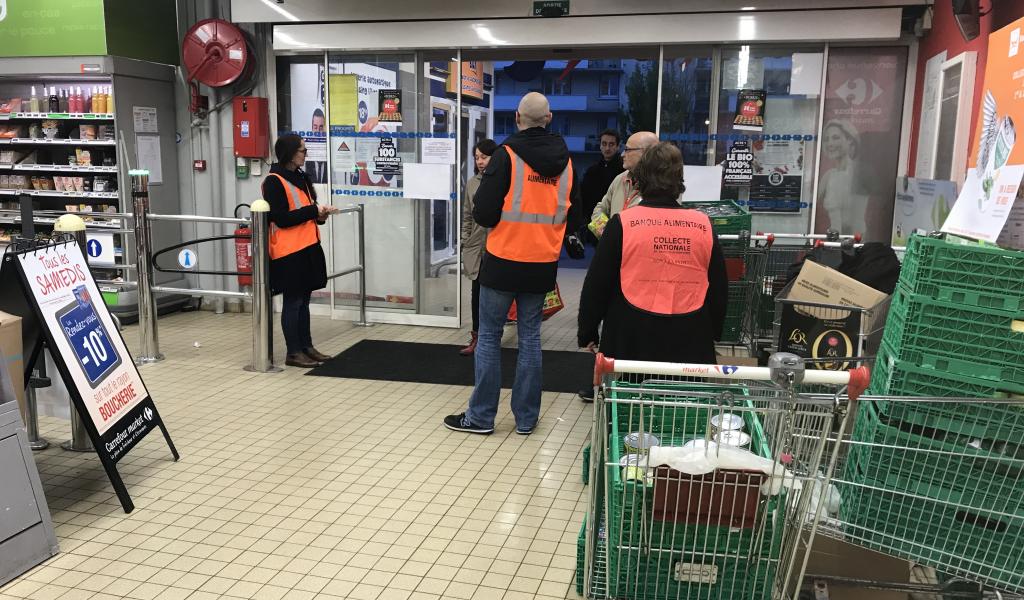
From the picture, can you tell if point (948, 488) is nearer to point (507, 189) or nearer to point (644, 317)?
point (644, 317)

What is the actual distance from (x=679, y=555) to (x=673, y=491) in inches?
8.2


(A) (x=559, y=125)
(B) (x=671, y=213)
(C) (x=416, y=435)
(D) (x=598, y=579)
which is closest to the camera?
(D) (x=598, y=579)

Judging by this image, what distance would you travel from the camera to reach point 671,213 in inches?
116

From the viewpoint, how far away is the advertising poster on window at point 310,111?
7.16 metres

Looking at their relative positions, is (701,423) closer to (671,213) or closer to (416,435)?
(671,213)

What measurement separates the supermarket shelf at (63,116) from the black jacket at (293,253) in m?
2.38

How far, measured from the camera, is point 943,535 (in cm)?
219

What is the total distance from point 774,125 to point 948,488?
4.55m

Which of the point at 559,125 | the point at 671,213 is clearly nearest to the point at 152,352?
the point at 671,213

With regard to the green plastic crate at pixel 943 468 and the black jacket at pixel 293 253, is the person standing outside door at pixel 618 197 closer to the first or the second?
the black jacket at pixel 293 253

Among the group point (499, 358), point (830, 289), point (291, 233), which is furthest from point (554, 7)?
point (830, 289)

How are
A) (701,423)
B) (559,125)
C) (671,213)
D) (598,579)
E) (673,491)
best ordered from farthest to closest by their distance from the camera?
(559,125) → (671,213) → (701,423) → (598,579) → (673,491)

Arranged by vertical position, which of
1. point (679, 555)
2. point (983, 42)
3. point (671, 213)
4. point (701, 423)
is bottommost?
point (679, 555)

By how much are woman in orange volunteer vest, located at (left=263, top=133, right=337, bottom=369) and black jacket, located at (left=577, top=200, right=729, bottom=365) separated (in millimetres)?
2944
